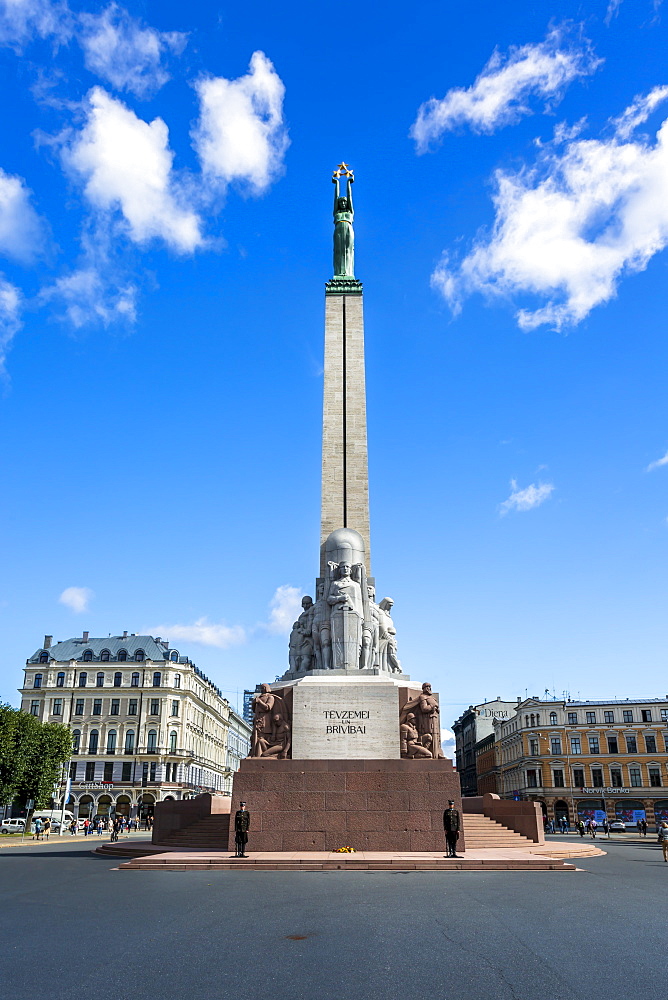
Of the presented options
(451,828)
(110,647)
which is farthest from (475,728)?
(451,828)

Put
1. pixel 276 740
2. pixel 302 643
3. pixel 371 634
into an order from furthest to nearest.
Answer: pixel 302 643 < pixel 371 634 < pixel 276 740

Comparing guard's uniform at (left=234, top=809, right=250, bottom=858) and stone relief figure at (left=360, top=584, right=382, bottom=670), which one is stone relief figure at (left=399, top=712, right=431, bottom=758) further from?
guard's uniform at (left=234, top=809, right=250, bottom=858)

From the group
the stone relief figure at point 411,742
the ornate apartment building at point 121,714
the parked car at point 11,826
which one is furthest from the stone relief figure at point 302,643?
the ornate apartment building at point 121,714

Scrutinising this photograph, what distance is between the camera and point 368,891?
535 inches

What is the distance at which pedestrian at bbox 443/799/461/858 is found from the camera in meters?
18.6

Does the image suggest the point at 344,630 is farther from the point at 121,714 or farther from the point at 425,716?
the point at 121,714

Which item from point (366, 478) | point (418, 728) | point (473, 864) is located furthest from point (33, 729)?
point (473, 864)

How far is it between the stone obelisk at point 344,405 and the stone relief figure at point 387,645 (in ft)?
8.72

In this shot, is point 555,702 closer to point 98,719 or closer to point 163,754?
point 163,754

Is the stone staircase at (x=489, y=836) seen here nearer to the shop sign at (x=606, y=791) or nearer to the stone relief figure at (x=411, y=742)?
the stone relief figure at (x=411, y=742)

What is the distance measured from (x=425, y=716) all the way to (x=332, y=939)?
1404 centimetres

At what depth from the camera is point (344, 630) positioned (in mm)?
25188

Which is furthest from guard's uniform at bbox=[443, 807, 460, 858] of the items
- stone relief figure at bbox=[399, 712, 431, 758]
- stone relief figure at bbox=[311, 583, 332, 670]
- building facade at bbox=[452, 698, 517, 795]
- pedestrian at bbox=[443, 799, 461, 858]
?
building facade at bbox=[452, 698, 517, 795]

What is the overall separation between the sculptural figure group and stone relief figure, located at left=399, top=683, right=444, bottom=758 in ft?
7.29
